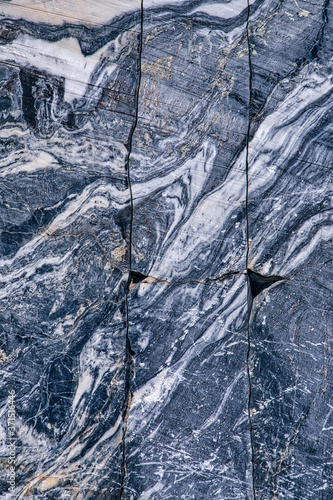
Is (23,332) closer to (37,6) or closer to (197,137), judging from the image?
(197,137)

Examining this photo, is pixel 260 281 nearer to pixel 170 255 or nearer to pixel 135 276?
pixel 170 255

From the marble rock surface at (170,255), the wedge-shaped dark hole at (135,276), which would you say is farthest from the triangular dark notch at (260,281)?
the wedge-shaped dark hole at (135,276)

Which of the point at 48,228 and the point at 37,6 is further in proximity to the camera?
the point at 48,228

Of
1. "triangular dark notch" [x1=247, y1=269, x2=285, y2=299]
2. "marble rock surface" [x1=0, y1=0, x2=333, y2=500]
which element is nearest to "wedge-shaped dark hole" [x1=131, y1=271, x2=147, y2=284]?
"marble rock surface" [x1=0, y1=0, x2=333, y2=500]

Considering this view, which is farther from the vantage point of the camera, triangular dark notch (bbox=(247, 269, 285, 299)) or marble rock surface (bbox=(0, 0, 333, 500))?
triangular dark notch (bbox=(247, 269, 285, 299))

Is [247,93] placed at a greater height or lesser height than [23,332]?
greater

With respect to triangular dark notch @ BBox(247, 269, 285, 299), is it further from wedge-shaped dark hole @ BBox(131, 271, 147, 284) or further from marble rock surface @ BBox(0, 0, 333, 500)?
wedge-shaped dark hole @ BBox(131, 271, 147, 284)

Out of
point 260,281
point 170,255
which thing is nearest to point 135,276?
point 170,255

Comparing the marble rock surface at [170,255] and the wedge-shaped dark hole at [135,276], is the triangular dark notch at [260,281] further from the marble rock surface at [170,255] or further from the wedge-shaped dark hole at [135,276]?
the wedge-shaped dark hole at [135,276]

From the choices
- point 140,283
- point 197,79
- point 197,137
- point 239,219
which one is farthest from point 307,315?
point 197,79
